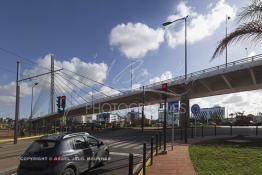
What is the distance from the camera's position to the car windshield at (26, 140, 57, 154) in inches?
395

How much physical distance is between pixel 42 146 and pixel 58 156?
0.82m

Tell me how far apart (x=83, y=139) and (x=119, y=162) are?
3.43 meters

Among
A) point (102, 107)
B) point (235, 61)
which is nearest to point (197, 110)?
A: point (235, 61)

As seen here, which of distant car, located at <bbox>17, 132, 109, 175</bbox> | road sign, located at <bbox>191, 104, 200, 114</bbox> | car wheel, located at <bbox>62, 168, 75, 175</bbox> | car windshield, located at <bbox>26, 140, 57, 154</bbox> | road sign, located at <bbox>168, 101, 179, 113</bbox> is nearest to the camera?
distant car, located at <bbox>17, 132, 109, 175</bbox>

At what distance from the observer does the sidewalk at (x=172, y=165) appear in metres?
11.2

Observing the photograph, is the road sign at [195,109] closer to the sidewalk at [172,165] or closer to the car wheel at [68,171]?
the sidewalk at [172,165]

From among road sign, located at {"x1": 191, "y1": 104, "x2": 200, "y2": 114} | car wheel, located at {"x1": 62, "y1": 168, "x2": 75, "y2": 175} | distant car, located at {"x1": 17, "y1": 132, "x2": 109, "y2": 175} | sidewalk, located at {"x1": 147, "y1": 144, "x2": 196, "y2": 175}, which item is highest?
road sign, located at {"x1": 191, "y1": 104, "x2": 200, "y2": 114}

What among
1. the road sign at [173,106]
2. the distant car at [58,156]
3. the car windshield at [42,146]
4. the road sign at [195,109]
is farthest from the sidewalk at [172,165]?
the road sign at [195,109]

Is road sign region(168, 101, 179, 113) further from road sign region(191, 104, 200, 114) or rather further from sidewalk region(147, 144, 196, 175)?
road sign region(191, 104, 200, 114)

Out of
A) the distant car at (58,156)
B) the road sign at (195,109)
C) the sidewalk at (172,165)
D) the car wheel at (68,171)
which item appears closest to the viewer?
the distant car at (58,156)

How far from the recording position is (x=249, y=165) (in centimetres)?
1173

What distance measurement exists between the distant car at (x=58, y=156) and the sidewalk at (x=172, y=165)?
220 centimetres

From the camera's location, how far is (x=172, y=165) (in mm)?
12648

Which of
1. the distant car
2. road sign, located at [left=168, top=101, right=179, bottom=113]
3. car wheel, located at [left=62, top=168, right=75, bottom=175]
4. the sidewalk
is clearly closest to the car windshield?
the distant car
